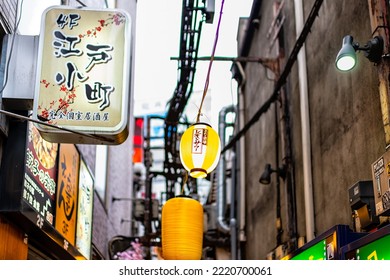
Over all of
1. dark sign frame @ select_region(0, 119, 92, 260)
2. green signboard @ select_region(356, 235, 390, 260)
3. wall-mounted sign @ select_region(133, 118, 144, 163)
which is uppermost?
wall-mounted sign @ select_region(133, 118, 144, 163)

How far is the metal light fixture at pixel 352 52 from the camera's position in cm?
739

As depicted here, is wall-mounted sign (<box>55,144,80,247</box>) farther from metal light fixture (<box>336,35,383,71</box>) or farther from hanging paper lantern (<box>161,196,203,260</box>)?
metal light fixture (<box>336,35,383,71</box>)

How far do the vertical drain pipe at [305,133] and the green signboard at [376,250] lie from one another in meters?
4.60

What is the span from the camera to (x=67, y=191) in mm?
11703

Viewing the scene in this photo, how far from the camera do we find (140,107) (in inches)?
2442

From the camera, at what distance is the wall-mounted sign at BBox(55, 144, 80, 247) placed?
1099cm

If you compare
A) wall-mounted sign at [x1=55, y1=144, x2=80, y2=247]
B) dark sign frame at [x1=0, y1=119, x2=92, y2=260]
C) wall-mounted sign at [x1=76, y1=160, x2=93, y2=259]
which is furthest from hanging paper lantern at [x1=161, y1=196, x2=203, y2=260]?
wall-mounted sign at [x1=76, y1=160, x2=93, y2=259]

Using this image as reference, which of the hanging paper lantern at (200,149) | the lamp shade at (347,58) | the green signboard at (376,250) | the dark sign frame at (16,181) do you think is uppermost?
the lamp shade at (347,58)

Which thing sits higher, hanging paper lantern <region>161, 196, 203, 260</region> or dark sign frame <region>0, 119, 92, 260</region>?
dark sign frame <region>0, 119, 92, 260</region>

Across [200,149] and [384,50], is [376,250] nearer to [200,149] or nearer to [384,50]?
[384,50]

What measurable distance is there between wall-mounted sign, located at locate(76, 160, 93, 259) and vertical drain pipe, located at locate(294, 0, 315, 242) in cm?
504

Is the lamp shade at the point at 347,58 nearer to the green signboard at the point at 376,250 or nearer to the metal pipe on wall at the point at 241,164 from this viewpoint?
the green signboard at the point at 376,250

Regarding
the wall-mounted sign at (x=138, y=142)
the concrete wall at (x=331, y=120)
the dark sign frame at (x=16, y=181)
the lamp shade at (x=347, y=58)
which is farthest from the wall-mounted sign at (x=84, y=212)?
the wall-mounted sign at (x=138, y=142)
